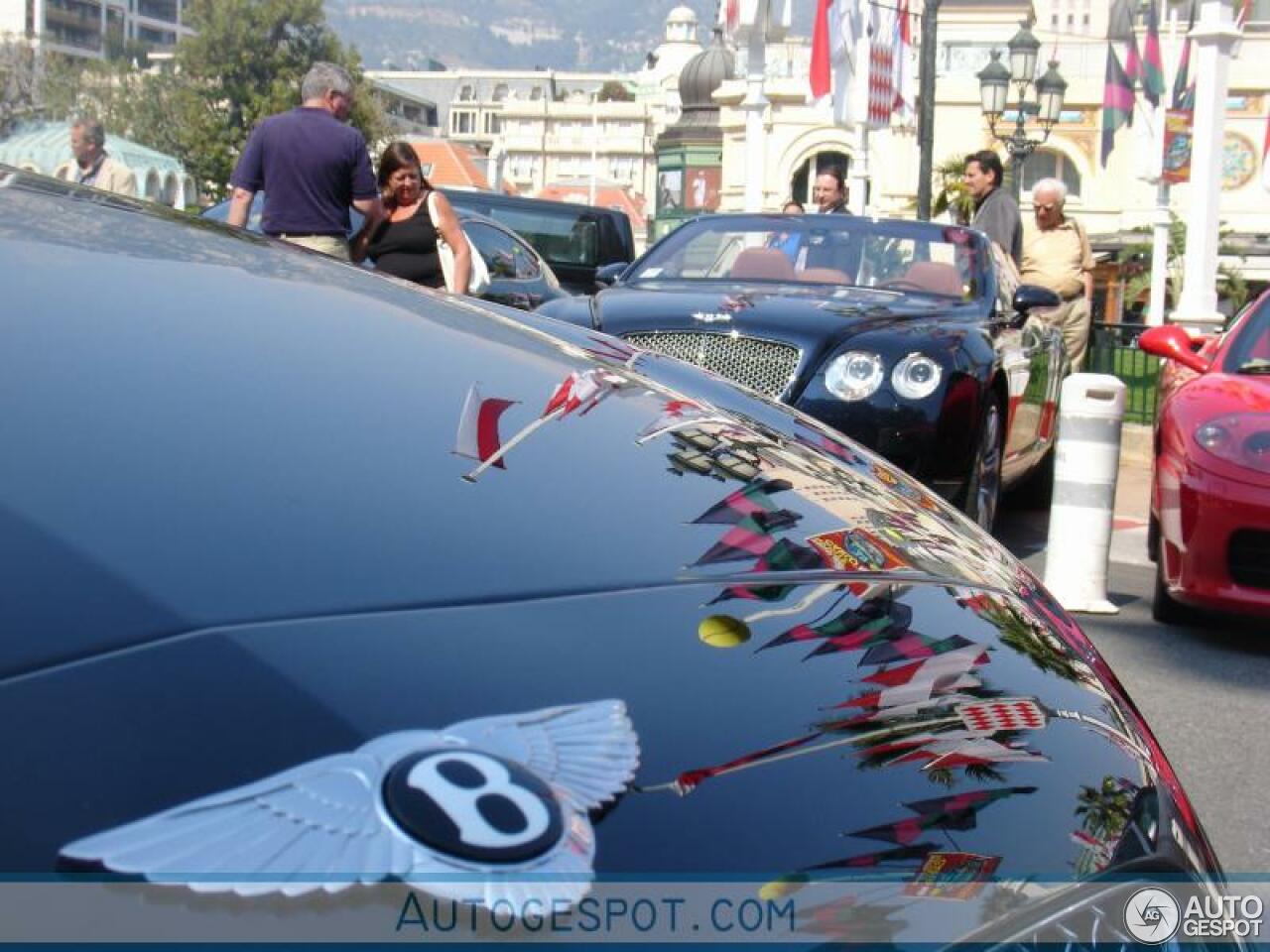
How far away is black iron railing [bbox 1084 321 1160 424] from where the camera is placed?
43.0 ft

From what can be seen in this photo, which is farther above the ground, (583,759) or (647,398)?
(647,398)

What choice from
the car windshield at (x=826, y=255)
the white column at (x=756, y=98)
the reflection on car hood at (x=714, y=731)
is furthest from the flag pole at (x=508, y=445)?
the white column at (x=756, y=98)

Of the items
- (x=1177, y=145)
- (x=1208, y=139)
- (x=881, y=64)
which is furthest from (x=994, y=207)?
(x=881, y=64)

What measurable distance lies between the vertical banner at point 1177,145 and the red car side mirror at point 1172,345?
41.2ft

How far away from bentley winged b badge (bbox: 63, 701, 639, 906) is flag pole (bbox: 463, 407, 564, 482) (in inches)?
18.5

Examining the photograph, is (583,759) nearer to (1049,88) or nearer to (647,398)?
(647,398)

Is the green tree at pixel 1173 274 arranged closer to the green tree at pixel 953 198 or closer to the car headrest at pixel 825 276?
the green tree at pixel 953 198

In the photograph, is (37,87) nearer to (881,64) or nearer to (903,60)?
(903,60)

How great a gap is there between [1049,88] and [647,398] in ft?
74.6

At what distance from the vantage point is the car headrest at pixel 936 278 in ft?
24.6

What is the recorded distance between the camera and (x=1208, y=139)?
41.5ft

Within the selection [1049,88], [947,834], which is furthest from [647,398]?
[1049,88]

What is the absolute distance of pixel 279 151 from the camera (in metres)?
7.84

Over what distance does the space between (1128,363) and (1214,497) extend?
847 centimetres
